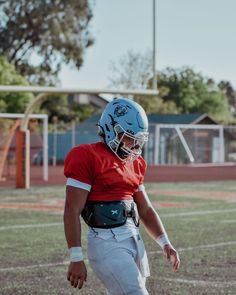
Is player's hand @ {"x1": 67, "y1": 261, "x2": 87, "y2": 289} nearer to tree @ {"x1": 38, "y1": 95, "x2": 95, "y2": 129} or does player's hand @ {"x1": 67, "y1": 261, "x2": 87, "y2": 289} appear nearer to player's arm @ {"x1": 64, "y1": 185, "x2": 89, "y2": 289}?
player's arm @ {"x1": 64, "y1": 185, "x2": 89, "y2": 289}

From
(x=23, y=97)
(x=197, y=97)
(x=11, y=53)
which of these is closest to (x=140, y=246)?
(x=23, y=97)

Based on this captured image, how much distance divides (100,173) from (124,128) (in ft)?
0.90

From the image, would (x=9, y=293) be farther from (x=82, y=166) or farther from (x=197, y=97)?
(x=197, y=97)

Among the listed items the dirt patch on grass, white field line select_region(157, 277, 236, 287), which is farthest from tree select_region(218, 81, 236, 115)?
white field line select_region(157, 277, 236, 287)

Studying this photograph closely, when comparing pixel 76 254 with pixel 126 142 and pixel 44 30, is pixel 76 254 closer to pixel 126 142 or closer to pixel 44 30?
pixel 126 142

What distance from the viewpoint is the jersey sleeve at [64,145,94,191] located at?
4.30 meters

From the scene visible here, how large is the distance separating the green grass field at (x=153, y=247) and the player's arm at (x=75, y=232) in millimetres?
2612

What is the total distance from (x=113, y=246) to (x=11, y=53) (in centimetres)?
5013

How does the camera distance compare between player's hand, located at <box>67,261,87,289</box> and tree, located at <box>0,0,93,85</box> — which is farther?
tree, located at <box>0,0,93,85</box>

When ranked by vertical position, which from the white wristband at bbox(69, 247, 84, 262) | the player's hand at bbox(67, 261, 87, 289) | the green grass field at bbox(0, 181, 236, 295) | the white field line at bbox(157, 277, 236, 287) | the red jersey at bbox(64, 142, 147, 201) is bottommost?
the green grass field at bbox(0, 181, 236, 295)

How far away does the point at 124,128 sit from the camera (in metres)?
4.37

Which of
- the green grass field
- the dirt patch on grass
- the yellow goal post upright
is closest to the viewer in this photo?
the green grass field

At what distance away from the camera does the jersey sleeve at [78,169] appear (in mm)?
4297

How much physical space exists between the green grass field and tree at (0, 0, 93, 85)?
118 feet
